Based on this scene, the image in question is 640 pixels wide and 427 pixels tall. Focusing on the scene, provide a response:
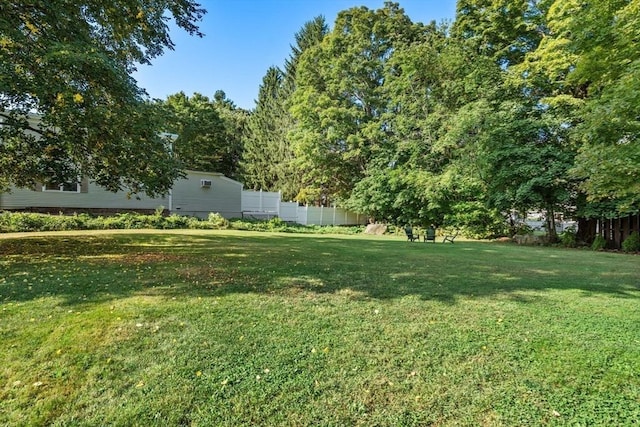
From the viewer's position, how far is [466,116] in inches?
616

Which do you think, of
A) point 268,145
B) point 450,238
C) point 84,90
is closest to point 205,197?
point 268,145

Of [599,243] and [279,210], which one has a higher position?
[279,210]

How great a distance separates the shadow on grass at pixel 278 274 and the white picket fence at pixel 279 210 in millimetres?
16361

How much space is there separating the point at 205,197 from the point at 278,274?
1821 cm

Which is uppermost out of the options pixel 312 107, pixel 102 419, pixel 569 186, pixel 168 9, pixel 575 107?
pixel 312 107

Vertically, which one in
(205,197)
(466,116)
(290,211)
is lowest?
(290,211)

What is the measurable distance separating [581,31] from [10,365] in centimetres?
1169

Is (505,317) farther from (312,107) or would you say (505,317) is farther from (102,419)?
(312,107)

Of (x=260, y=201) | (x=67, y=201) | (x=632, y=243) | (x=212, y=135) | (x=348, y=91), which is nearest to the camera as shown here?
(x=632, y=243)

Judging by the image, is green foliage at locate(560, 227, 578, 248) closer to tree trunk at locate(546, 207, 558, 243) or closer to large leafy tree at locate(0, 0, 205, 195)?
tree trunk at locate(546, 207, 558, 243)

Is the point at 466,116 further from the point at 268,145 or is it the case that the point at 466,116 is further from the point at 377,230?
the point at 268,145

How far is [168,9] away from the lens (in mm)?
8875

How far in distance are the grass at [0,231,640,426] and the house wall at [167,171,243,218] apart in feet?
53.6

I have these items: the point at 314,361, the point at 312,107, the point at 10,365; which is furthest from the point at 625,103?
the point at 312,107
